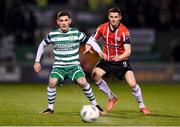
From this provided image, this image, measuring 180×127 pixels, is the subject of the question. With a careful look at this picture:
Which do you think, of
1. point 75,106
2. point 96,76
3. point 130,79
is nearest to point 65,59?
point 96,76

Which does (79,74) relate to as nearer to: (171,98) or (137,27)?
(171,98)

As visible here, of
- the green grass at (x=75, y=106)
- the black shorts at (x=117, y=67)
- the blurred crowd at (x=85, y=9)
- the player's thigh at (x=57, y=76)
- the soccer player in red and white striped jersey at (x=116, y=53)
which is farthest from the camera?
the blurred crowd at (x=85, y=9)

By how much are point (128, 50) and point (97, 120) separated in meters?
1.77

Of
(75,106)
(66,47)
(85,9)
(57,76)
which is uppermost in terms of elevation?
(85,9)

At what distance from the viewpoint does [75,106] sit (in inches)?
541

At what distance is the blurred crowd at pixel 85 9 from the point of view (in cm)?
2264

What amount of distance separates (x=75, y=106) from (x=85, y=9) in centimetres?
975

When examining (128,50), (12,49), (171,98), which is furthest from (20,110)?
(12,49)

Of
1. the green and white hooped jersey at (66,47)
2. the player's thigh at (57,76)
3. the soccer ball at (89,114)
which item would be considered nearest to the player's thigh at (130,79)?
the green and white hooped jersey at (66,47)

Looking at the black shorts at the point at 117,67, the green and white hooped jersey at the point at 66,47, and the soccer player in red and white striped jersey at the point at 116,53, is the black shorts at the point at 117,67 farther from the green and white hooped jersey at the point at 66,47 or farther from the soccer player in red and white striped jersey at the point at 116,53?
the green and white hooped jersey at the point at 66,47

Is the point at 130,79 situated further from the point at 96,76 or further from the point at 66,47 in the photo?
the point at 66,47

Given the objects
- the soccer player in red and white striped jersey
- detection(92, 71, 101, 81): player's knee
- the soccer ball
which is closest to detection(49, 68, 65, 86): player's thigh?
the soccer player in red and white striped jersey

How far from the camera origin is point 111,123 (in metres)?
10.3

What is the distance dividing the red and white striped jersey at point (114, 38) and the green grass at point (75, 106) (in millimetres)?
1185
